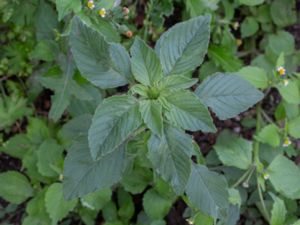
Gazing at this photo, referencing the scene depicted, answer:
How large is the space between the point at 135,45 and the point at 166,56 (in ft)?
0.51

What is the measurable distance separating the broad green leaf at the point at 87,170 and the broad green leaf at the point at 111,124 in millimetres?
277

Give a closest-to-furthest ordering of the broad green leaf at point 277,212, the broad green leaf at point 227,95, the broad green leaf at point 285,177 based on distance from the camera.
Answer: the broad green leaf at point 227,95 < the broad green leaf at point 277,212 < the broad green leaf at point 285,177

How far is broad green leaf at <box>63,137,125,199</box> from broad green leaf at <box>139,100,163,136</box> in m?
0.30

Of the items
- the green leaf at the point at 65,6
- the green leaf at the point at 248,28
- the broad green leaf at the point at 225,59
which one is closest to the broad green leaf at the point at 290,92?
the broad green leaf at the point at 225,59

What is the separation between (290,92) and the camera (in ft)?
8.95

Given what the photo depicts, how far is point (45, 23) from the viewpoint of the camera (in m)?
2.60

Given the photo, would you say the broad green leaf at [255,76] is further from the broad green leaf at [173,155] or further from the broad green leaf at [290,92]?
the broad green leaf at [173,155]

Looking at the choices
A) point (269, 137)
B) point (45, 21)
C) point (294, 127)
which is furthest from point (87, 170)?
point (294, 127)

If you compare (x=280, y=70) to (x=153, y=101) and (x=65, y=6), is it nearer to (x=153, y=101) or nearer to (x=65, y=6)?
(x=153, y=101)

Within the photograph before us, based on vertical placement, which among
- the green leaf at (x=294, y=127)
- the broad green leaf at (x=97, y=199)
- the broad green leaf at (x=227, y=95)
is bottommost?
the broad green leaf at (x=97, y=199)

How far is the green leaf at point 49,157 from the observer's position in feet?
8.52

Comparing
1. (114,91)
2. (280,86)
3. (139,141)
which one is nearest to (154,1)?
(114,91)

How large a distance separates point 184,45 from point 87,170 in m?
Result: 0.66

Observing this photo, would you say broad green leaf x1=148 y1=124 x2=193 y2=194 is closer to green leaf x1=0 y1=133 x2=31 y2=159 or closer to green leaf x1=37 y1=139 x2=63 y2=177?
green leaf x1=37 y1=139 x2=63 y2=177
